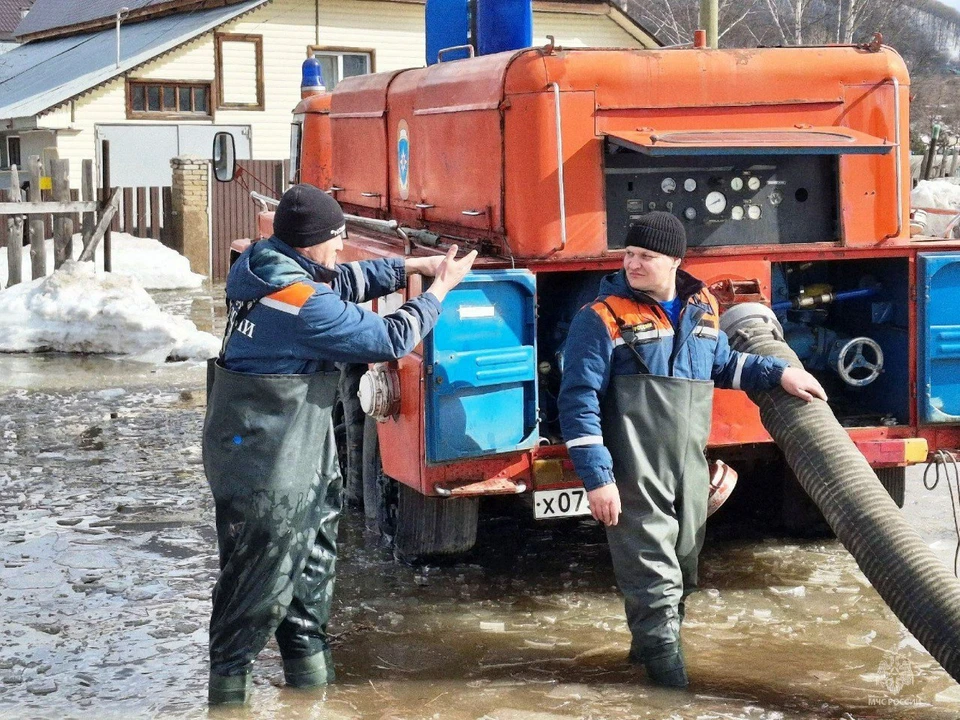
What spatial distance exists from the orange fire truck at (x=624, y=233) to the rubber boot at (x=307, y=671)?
946 millimetres

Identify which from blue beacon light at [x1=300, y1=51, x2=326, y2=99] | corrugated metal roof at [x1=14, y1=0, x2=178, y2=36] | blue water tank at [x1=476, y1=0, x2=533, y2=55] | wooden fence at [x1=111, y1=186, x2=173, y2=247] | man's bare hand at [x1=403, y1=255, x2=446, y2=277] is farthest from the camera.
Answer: corrugated metal roof at [x1=14, y1=0, x2=178, y2=36]

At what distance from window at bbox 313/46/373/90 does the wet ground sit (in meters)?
24.8

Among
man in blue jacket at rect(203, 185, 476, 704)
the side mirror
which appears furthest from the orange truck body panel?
the side mirror

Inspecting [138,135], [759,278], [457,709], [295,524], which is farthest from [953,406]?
[138,135]

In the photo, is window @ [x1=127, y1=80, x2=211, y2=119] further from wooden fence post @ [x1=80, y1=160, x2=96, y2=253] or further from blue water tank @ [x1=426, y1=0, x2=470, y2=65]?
blue water tank @ [x1=426, y1=0, x2=470, y2=65]

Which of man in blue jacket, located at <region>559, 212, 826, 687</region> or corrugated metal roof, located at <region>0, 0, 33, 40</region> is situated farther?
corrugated metal roof, located at <region>0, 0, 33, 40</region>

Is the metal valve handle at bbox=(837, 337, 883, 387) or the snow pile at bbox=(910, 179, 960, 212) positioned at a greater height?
the snow pile at bbox=(910, 179, 960, 212)

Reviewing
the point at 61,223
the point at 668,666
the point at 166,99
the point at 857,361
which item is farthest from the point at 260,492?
the point at 166,99

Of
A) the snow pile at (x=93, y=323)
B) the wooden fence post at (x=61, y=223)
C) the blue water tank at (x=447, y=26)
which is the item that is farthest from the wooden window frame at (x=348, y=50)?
the blue water tank at (x=447, y=26)

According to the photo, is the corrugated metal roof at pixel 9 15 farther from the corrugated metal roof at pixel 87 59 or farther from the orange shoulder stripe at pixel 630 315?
the orange shoulder stripe at pixel 630 315

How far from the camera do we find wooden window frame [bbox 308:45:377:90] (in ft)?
105

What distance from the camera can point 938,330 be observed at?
6.32 meters

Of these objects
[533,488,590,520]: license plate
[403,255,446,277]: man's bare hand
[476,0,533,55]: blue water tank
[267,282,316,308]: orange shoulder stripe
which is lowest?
→ [533,488,590,520]: license plate

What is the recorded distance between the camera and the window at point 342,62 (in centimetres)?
3231
